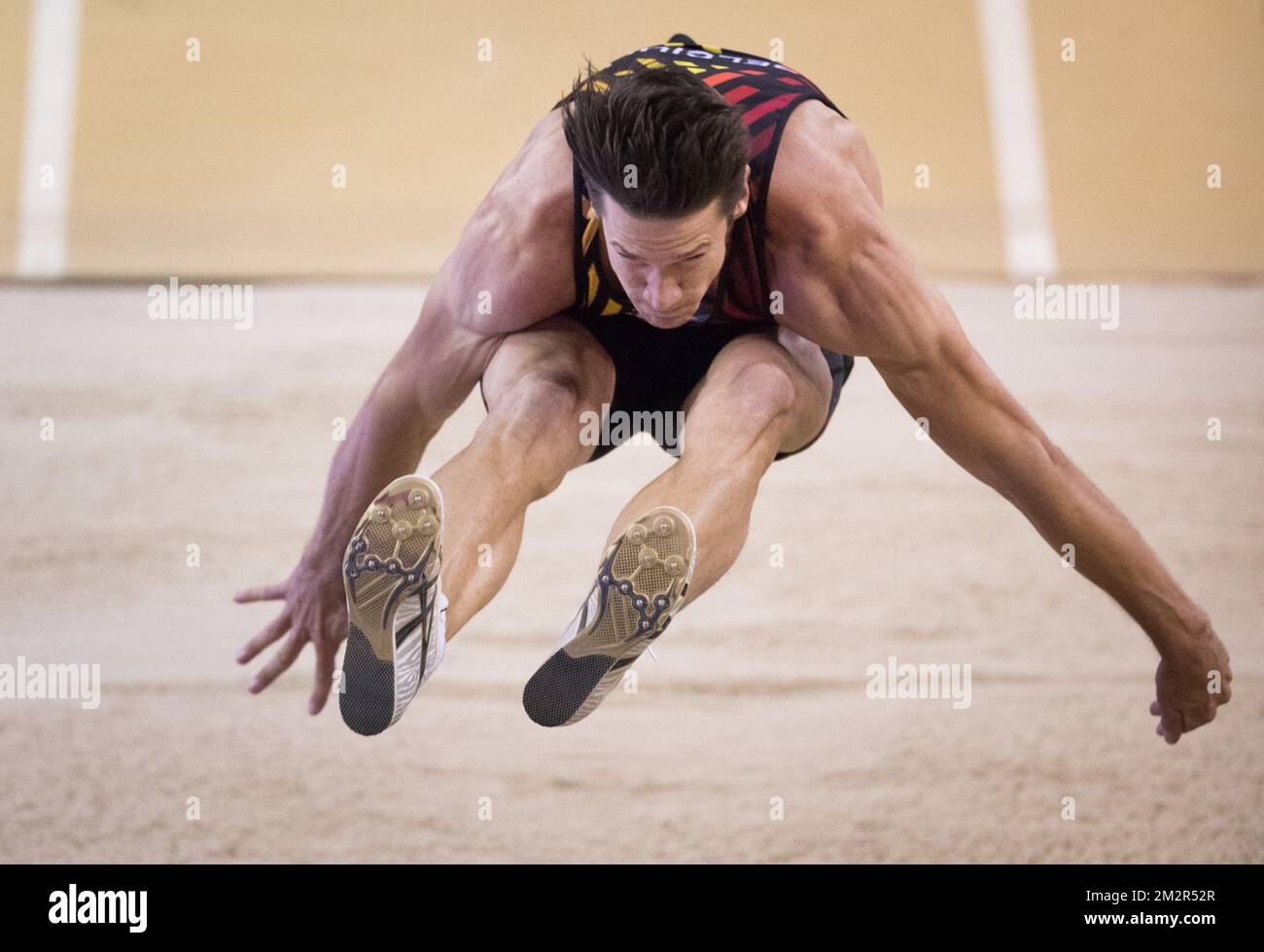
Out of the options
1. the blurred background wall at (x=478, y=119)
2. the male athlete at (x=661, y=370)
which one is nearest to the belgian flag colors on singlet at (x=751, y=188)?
the male athlete at (x=661, y=370)

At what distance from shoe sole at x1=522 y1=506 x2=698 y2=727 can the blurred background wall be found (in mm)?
4273

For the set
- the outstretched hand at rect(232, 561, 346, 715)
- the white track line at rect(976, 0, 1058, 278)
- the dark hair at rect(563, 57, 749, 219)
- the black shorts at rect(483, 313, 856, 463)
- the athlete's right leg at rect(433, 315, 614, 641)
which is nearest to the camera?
the dark hair at rect(563, 57, 749, 219)

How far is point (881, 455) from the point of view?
5.27 meters

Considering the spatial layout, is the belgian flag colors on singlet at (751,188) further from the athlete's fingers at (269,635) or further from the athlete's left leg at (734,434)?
the athlete's fingers at (269,635)

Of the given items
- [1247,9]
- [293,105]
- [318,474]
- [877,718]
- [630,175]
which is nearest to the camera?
[630,175]

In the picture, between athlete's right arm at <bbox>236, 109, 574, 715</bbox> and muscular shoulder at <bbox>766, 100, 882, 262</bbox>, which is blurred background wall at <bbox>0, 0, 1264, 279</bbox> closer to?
athlete's right arm at <bbox>236, 109, 574, 715</bbox>

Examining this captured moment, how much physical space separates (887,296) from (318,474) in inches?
128

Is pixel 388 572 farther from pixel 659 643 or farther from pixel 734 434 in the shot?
pixel 659 643

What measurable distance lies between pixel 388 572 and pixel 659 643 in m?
2.84

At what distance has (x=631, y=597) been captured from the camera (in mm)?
1866

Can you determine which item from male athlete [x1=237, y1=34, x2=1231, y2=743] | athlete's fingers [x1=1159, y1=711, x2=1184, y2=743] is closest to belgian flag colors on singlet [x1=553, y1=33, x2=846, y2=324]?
male athlete [x1=237, y1=34, x2=1231, y2=743]

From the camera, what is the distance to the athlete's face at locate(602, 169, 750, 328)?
6.36 ft

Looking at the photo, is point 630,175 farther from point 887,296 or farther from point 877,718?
point 877,718
